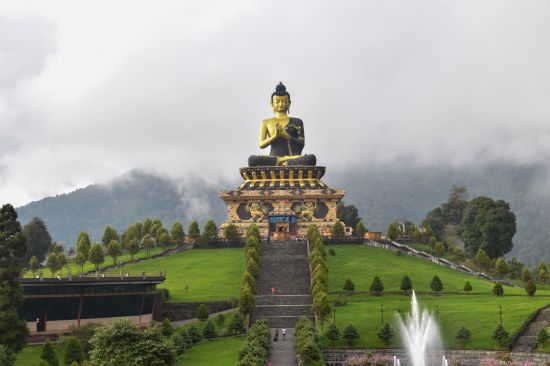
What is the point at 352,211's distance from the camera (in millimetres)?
92438

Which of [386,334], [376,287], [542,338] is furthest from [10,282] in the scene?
[542,338]

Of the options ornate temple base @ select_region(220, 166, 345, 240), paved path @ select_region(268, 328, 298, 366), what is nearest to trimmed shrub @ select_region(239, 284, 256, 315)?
paved path @ select_region(268, 328, 298, 366)

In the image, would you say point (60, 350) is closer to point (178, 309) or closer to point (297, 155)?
point (178, 309)

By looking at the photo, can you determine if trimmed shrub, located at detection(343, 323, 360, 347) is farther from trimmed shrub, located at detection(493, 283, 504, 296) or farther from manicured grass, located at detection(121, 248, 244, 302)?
trimmed shrub, located at detection(493, 283, 504, 296)

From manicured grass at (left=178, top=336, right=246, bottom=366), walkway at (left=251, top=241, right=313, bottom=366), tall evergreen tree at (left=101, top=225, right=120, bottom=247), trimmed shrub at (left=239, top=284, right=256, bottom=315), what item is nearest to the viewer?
manicured grass at (left=178, top=336, right=246, bottom=366)

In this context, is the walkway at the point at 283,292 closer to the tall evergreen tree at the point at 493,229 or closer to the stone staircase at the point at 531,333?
the stone staircase at the point at 531,333

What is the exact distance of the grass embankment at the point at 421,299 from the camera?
41562 mm

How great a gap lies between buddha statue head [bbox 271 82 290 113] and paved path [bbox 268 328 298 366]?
39325mm

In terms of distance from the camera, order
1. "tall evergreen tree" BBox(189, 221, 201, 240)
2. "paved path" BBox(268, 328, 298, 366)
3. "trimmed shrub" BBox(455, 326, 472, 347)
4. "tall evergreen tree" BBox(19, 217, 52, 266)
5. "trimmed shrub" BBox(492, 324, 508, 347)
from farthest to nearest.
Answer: "tall evergreen tree" BBox(19, 217, 52, 266), "tall evergreen tree" BBox(189, 221, 201, 240), "trimmed shrub" BBox(455, 326, 472, 347), "trimmed shrub" BBox(492, 324, 508, 347), "paved path" BBox(268, 328, 298, 366)

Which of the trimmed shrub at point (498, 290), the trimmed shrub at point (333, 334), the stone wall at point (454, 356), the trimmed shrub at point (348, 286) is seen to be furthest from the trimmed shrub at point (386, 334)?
the trimmed shrub at point (498, 290)

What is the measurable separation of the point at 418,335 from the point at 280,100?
42.2 metres

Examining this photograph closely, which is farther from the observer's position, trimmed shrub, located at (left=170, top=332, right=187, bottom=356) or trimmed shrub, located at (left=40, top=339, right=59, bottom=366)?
trimmed shrub, located at (left=170, top=332, right=187, bottom=356)

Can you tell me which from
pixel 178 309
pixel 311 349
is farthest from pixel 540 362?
pixel 178 309

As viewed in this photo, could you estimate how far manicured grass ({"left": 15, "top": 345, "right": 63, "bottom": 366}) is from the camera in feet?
123
